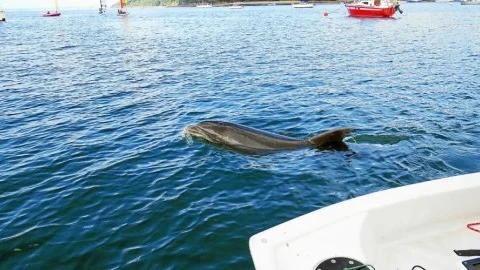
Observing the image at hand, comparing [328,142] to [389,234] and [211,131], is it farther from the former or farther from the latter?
[389,234]

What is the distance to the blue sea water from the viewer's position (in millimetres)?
9164

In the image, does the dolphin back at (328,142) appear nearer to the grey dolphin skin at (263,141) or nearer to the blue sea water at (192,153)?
the grey dolphin skin at (263,141)

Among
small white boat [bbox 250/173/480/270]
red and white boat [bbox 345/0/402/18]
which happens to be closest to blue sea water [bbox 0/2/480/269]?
small white boat [bbox 250/173/480/270]

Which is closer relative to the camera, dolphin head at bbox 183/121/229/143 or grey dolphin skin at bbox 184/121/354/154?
grey dolphin skin at bbox 184/121/354/154

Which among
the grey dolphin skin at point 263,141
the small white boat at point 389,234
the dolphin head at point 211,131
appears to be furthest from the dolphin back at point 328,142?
the small white boat at point 389,234

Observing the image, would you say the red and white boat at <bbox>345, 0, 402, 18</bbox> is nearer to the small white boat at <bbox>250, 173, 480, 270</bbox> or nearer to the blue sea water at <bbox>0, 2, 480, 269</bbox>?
the blue sea water at <bbox>0, 2, 480, 269</bbox>

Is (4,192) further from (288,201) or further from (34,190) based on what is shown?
(288,201)

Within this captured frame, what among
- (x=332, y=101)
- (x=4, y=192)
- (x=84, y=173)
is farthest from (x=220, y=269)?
(x=332, y=101)

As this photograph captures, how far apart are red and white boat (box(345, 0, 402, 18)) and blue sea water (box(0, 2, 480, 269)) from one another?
178ft

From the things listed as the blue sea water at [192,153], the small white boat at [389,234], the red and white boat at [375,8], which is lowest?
the blue sea water at [192,153]

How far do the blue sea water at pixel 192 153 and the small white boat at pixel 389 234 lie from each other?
9.61 feet

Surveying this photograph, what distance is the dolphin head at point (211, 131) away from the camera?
562 inches

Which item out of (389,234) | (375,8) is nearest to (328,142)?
(389,234)

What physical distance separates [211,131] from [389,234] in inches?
364
